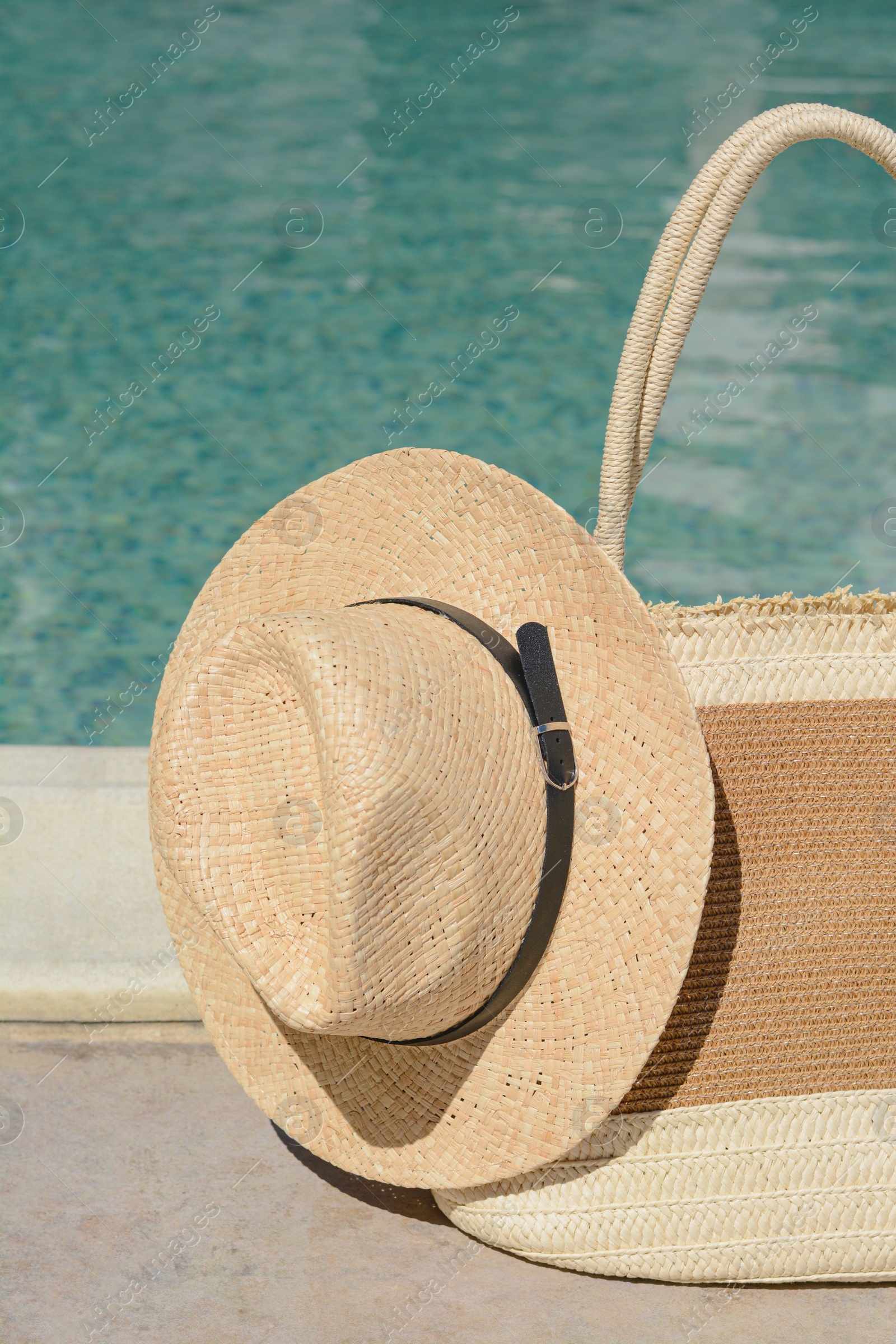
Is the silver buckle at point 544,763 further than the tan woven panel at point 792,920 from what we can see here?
No

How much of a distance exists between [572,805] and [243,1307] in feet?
2.38

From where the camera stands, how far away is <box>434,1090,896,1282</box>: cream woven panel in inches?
57.4

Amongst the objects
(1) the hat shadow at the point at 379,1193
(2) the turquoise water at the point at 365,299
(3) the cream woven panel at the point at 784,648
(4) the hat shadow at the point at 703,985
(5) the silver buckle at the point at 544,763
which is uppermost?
(5) the silver buckle at the point at 544,763

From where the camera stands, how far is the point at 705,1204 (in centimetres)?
146

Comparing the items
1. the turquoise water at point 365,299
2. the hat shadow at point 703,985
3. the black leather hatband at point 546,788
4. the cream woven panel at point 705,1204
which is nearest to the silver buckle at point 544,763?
the black leather hatband at point 546,788

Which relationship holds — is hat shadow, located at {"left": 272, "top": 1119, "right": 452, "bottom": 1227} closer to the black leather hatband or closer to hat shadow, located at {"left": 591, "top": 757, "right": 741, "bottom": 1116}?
hat shadow, located at {"left": 591, "top": 757, "right": 741, "bottom": 1116}

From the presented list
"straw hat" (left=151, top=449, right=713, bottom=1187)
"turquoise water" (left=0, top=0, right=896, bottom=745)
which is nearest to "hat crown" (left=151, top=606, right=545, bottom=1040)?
"straw hat" (left=151, top=449, right=713, bottom=1187)

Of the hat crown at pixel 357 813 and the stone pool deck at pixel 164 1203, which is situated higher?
the hat crown at pixel 357 813

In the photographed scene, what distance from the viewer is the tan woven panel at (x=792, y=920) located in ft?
4.83

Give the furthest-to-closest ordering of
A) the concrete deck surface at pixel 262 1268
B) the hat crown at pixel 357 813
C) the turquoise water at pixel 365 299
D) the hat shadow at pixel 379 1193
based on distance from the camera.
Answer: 1. the turquoise water at pixel 365 299
2. the hat shadow at pixel 379 1193
3. the concrete deck surface at pixel 262 1268
4. the hat crown at pixel 357 813

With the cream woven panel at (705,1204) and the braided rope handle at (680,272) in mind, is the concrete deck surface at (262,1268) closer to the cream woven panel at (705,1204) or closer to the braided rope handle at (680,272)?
the cream woven panel at (705,1204)

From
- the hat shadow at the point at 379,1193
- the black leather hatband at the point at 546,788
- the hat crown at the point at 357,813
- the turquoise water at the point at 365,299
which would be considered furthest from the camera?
the turquoise water at the point at 365,299

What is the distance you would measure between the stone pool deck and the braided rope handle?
36.0 inches

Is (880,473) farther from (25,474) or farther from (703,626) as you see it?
(703,626)
